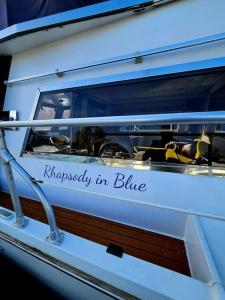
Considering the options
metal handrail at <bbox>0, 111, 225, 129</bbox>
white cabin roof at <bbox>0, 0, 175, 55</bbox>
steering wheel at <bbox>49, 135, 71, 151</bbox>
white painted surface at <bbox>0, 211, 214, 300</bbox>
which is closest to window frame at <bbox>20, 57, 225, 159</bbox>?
steering wheel at <bbox>49, 135, 71, 151</bbox>

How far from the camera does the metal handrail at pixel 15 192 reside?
3.71 feet

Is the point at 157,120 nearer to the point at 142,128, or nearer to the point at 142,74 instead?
the point at 142,128

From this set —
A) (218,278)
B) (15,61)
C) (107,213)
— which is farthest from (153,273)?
(15,61)

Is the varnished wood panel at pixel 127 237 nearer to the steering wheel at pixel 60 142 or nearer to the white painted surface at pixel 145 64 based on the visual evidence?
the white painted surface at pixel 145 64

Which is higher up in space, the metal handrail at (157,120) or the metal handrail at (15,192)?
the metal handrail at (157,120)

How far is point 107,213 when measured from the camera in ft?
6.00

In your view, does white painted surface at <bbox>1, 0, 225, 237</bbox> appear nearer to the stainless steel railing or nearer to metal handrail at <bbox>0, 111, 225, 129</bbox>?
the stainless steel railing

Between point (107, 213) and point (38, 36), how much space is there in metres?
1.96

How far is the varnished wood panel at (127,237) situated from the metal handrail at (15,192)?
1.16 feet

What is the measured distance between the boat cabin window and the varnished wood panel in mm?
515

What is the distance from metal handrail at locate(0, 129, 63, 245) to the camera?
113cm

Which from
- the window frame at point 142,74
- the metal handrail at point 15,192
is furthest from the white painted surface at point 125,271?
the window frame at point 142,74

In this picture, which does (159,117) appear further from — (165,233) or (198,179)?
(165,233)

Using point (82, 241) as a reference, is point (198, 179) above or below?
above
